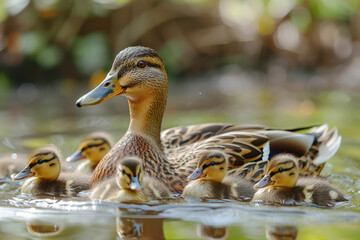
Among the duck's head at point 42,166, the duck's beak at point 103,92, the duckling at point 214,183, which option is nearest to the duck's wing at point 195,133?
the duckling at point 214,183

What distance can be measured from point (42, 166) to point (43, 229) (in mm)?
894

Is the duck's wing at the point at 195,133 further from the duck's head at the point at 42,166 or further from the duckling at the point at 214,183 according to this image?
the duck's head at the point at 42,166

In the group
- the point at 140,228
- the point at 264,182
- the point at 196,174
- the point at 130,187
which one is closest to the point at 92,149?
the point at 196,174

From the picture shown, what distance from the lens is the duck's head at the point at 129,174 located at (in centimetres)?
337

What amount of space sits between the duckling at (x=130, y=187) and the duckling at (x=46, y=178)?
31cm

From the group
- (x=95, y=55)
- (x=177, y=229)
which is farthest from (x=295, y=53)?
(x=177, y=229)

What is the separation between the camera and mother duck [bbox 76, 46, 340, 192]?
377 centimetres

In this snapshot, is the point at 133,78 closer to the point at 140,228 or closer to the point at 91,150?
the point at 91,150

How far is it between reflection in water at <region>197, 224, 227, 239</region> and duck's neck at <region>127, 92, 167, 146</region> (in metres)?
1.05

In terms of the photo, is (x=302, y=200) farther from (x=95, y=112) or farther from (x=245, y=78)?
(x=245, y=78)

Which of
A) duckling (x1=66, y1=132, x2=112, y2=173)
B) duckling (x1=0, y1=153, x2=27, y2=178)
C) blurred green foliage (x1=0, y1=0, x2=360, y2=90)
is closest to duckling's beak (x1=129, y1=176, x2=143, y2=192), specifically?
duckling (x1=66, y1=132, x2=112, y2=173)

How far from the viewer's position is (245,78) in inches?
357

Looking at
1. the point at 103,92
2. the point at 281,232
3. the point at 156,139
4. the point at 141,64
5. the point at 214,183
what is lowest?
the point at 281,232

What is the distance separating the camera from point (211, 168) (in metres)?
3.63
